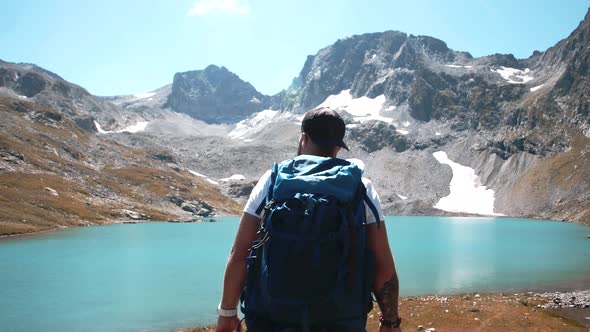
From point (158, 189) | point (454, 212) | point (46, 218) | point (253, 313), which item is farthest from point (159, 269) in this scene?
point (454, 212)

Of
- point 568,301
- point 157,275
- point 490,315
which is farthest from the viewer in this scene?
point 157,275

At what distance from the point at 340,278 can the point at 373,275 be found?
0.82 meters

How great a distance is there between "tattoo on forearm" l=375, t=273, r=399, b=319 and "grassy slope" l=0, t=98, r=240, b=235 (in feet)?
286

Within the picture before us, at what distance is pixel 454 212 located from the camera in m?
198

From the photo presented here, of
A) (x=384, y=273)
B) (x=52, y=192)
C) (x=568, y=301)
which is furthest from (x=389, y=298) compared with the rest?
(x=52, y=192)

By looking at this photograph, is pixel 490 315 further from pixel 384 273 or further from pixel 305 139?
pixel 305 139

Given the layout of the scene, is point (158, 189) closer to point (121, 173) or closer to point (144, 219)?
point (121, 173)

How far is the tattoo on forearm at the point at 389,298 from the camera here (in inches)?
216

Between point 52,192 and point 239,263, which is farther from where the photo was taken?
point 52,192

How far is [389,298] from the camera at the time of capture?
554 centimetres

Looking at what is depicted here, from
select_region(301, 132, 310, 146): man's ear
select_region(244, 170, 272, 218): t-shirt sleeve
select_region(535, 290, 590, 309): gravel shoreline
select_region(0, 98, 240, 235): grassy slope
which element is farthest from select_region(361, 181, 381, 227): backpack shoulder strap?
select_region(0, 98, 240, 235): grassy slope

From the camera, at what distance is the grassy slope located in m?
100

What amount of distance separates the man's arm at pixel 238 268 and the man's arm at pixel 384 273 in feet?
4.46

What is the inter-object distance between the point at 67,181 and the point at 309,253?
142649mm
